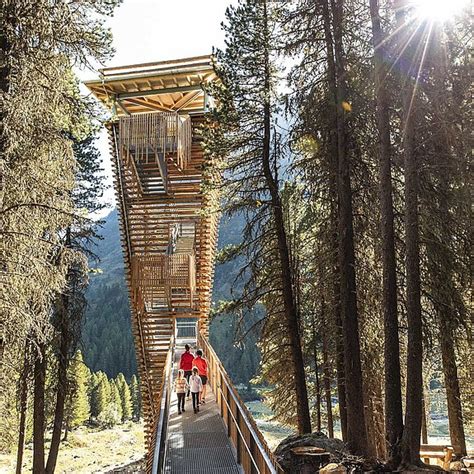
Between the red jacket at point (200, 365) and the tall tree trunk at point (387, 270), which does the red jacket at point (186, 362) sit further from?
the tall tree trunk at point (387, 270)

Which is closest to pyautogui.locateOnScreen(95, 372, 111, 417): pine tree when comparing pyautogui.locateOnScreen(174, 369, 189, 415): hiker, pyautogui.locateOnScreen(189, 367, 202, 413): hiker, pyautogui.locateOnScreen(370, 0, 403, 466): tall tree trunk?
pyautogui.locateOnScreen(174, 369, 189, 415): hiker

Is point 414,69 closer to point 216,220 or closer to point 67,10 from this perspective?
point 67,10

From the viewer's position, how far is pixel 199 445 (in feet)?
25.9

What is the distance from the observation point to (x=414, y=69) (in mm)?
7613

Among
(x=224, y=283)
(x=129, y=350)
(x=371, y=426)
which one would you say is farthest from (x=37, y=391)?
(x=224, y=283)

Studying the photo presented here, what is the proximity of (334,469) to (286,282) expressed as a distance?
470cm

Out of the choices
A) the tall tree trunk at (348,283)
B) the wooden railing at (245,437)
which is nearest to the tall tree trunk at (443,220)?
the tall tree trunk at (348,283)

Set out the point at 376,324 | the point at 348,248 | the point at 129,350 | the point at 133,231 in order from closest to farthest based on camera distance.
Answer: the point at 348,248, the point at 376,324, the point at 133,231, the point at 129,350

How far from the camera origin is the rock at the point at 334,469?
21.9 feet

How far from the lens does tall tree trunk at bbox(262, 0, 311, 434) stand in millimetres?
10797

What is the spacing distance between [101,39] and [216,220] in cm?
1208

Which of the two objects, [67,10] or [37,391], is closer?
[67,10]

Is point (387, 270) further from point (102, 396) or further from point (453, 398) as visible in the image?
point (102, 396)

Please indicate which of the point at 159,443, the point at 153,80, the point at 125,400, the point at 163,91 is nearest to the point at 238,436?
the point at 159,443
